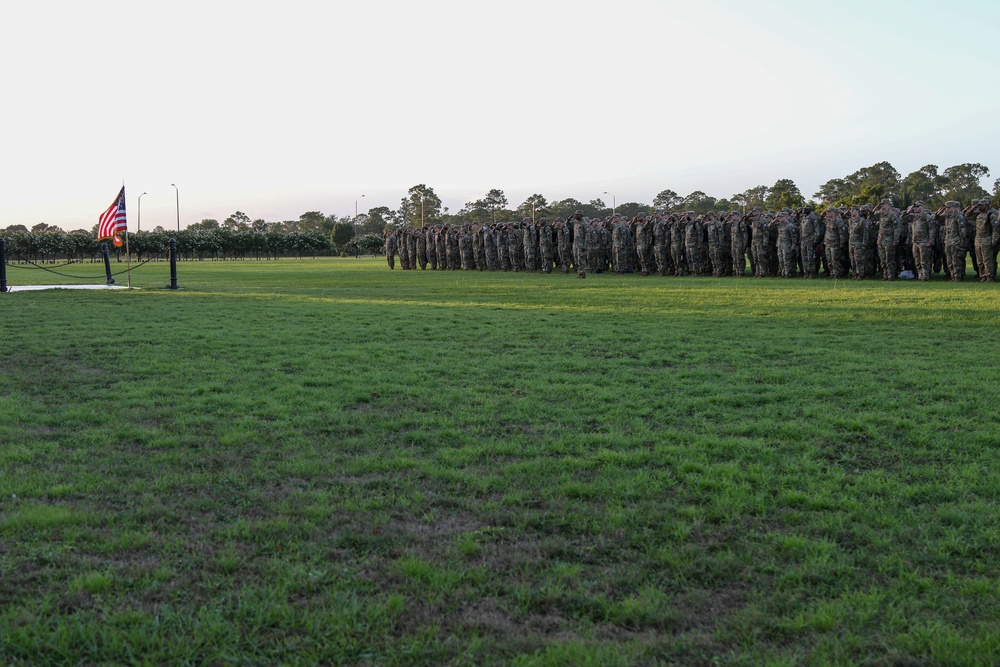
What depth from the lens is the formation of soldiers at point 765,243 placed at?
869 inches

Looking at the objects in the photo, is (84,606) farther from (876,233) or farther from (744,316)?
(876,233)

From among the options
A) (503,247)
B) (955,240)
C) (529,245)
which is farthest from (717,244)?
(503,247)

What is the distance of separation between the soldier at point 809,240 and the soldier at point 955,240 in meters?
3.80

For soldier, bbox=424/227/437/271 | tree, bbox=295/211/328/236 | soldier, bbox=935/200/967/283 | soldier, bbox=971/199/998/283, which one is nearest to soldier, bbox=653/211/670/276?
soldier, bbox=935/200/967/283

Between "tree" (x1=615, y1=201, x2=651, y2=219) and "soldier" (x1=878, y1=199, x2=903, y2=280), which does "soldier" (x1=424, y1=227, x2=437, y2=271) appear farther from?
"tree" (x1=615, y1=201, x2=651, y2=219)

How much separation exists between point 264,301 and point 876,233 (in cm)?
1835

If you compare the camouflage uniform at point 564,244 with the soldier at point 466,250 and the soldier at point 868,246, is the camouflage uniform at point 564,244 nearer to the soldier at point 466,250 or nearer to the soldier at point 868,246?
the soldier at point 466,250

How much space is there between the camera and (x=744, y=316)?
1424cm

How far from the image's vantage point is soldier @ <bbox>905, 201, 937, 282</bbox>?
22078 millimetres

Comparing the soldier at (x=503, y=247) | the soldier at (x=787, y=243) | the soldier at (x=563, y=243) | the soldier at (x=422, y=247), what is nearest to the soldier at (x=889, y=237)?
the soldier at (x=787, y=243)

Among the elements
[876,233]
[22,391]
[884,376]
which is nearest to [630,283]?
[876,233]

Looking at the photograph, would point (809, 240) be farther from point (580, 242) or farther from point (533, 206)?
point (533, 206)

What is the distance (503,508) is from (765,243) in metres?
23.5

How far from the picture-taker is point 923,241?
22.2 metres
